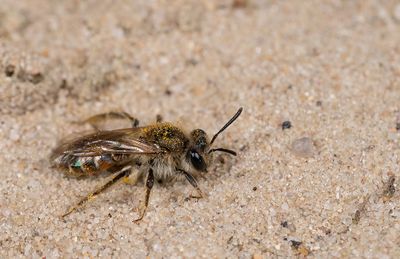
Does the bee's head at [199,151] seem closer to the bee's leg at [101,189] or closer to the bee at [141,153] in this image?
the bee at [141,153]

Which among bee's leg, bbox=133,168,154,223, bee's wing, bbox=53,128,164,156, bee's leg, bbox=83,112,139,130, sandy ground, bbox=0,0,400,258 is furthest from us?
bee's leg, bbox=83,112,139,130

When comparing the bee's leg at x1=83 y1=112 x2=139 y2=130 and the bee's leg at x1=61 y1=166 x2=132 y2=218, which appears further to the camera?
the bee's leg at x1=83 y1=112 x2=139 y2=130

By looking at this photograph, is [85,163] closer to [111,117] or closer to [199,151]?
[111,117]

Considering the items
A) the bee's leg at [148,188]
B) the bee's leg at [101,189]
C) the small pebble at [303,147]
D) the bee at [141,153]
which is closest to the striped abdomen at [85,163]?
the bee at [141,153]

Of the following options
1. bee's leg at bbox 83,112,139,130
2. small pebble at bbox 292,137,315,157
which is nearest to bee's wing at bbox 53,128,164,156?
bee's leg at bbox 83,112,139,130

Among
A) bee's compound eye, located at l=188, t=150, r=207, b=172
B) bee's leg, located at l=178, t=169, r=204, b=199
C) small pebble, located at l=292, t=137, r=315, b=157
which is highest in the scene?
small pebble, located at l=292, t=137, r=315, b=157

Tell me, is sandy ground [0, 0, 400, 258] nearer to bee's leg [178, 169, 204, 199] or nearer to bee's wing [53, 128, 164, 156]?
bee's leg [178, 169, 204, 199]
